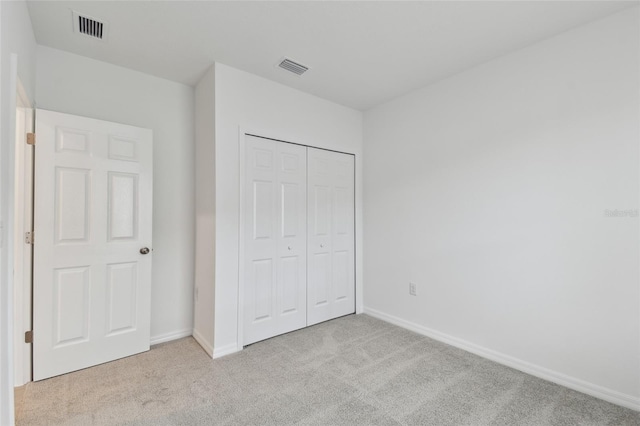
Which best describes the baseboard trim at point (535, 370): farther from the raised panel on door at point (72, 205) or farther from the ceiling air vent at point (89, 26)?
the ceiling air vent at point (89, 26)

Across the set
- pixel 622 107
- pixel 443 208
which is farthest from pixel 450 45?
pixel 443 208

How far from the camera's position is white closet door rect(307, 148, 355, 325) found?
3.24 m

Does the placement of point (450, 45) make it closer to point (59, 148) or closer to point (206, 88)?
point (206, 88)

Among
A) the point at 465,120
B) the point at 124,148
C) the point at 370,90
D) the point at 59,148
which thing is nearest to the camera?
the point at 59,148

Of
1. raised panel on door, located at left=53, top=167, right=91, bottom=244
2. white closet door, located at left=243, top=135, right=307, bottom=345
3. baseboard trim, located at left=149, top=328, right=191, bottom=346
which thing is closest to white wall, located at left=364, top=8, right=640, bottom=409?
white closet door, located at left=243, top=135, right=307, bottom=345

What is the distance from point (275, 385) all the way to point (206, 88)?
256 centimetres

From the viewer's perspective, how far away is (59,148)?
2.22m

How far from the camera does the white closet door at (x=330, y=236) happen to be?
3.24 meters

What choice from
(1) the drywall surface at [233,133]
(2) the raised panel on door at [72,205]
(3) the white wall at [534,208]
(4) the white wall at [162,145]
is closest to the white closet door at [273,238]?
(1) the drywall surface at [233,133]

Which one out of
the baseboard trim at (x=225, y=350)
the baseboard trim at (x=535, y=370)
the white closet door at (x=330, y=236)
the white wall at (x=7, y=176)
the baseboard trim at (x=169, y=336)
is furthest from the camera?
the white closet door at (x=330, y=236)

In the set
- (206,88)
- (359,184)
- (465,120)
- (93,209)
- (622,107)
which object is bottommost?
(93,209)

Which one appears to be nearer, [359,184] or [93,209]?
[93,209]

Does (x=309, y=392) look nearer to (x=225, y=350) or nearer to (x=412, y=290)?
(x=225, y=350)

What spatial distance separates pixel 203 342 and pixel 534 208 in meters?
2.98
